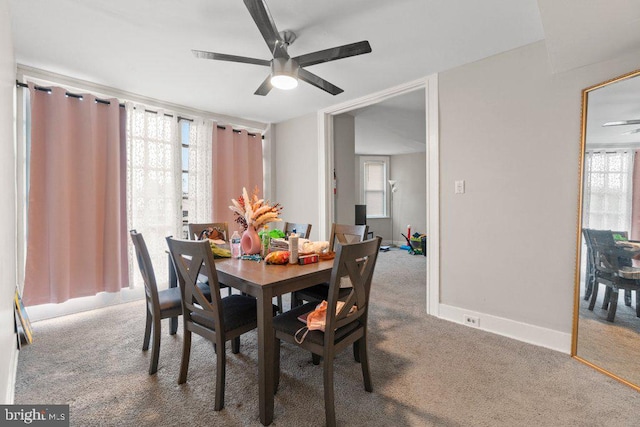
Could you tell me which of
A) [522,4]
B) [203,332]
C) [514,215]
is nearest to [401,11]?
[522,4]

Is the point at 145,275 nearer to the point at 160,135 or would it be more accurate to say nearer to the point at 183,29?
the point at 183,29

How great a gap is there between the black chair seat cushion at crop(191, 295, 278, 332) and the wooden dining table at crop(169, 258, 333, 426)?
217 mm

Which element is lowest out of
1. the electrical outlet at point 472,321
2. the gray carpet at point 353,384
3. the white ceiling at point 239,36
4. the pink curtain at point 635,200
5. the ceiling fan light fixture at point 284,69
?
the gray carpet at point 353,384

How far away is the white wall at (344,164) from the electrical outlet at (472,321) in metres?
2.06

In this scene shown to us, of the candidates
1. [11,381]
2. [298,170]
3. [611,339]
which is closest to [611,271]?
[611,339]

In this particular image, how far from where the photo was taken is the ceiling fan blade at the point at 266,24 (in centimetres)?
145

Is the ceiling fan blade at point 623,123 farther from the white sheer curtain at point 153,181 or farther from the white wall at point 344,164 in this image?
the white sheer curtain at point 153,181

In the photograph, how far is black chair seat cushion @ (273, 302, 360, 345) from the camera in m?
1.48

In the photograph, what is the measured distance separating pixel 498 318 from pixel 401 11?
2.50 m

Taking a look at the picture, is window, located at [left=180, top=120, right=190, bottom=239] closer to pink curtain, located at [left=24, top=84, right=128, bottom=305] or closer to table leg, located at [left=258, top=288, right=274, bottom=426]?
pink curtain, located at [left=24, top=84, right=128, bottom=305]

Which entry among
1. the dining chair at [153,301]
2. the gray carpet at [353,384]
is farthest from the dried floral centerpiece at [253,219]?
the gray carpet at [353,384]

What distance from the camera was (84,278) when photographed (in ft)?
9.47

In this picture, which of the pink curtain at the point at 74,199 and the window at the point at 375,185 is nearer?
the pink curtain at the point at 74,199

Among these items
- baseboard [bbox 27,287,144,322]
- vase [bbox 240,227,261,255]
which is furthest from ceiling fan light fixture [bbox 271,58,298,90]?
baseboard [bbox 27,287,144,322]
